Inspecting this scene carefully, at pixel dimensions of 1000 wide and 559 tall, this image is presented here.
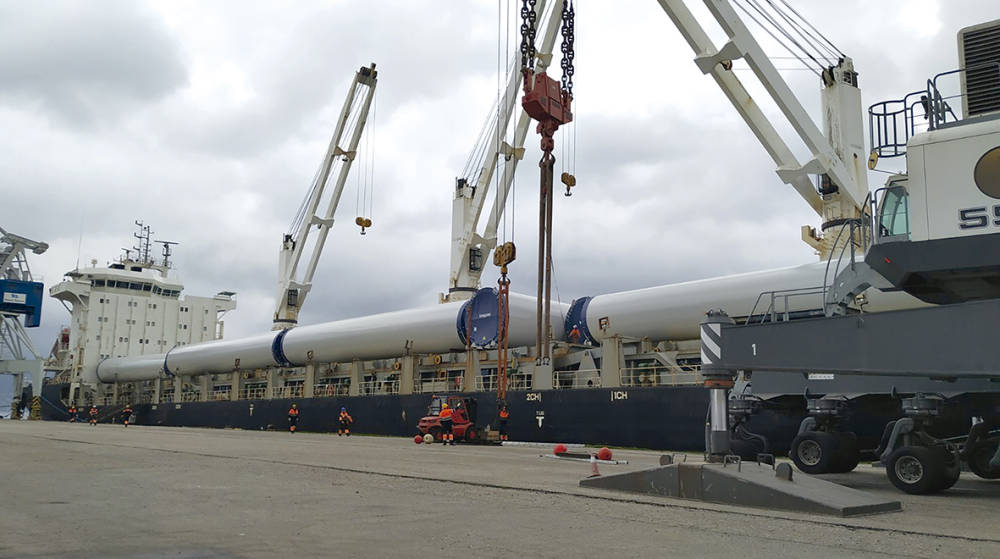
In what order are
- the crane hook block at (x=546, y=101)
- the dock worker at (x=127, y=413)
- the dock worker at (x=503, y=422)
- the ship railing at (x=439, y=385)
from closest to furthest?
the dock worker at (x=503, y=422), the crane hook block at (x=546, y=101), the ship railing at (x=439, y=385), the dock worker at (x=127, y=413)

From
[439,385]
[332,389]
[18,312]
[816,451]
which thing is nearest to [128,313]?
[18,312]

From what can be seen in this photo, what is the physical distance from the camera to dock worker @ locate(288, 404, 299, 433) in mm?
33638

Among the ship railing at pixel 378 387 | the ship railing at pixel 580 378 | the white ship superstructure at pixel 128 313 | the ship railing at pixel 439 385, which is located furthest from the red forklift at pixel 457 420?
the white ship superstructure at pixel 128 313

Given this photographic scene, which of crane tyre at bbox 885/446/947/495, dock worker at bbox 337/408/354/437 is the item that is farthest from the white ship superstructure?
crane tyre at bbox 885/446/947/495

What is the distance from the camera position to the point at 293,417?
34031 millimetres

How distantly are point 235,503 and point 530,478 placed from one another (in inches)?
178

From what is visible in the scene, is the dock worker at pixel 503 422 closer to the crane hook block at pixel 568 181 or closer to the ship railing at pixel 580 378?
the ship railing at pixel 580 378

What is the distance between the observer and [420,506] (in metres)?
8.30

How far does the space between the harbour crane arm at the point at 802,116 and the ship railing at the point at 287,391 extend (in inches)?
964

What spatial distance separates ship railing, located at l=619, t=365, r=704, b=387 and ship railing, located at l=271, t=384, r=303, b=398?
20.1 m

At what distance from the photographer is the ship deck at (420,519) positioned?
5.90 m

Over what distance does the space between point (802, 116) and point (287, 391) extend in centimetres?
2697

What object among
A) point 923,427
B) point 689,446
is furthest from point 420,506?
point 689,446

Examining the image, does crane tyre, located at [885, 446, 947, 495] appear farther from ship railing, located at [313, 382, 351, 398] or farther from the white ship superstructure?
the white ship superstructure
